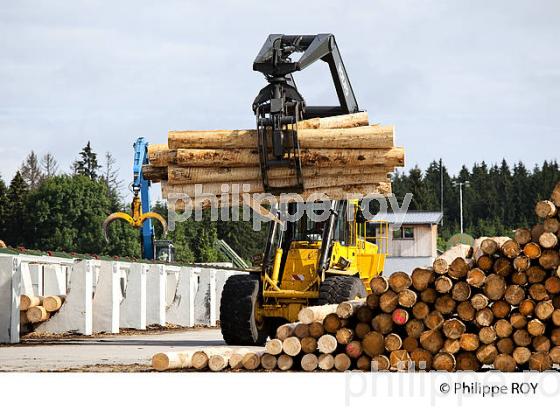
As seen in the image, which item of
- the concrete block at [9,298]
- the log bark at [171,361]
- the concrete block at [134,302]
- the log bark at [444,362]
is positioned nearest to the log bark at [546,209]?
the log bark at [444,362]

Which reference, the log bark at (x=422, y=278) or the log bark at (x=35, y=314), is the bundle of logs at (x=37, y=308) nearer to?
the log bark at (x=35, y=314)

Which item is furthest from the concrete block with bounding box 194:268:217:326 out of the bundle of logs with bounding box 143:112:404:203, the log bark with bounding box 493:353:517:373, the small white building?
the small white building

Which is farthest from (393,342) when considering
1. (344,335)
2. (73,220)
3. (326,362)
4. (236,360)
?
(73,220)

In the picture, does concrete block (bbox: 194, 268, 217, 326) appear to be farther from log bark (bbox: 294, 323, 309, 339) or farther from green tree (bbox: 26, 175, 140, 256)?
green tree (bbox: 26, 175, 140, 256)

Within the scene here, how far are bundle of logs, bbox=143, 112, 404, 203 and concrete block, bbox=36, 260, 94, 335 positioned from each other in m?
7.59

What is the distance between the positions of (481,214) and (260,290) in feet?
463

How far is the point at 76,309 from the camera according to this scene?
25312 mm

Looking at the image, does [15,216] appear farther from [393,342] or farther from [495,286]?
[495,286]

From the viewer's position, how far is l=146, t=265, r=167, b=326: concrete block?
101 feet

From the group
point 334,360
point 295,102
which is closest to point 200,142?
point 295,102

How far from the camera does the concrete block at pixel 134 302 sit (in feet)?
95.6

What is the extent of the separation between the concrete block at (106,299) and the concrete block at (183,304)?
6.27 meters

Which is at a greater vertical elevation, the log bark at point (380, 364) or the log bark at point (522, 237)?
the log bark at point (522, 237)
